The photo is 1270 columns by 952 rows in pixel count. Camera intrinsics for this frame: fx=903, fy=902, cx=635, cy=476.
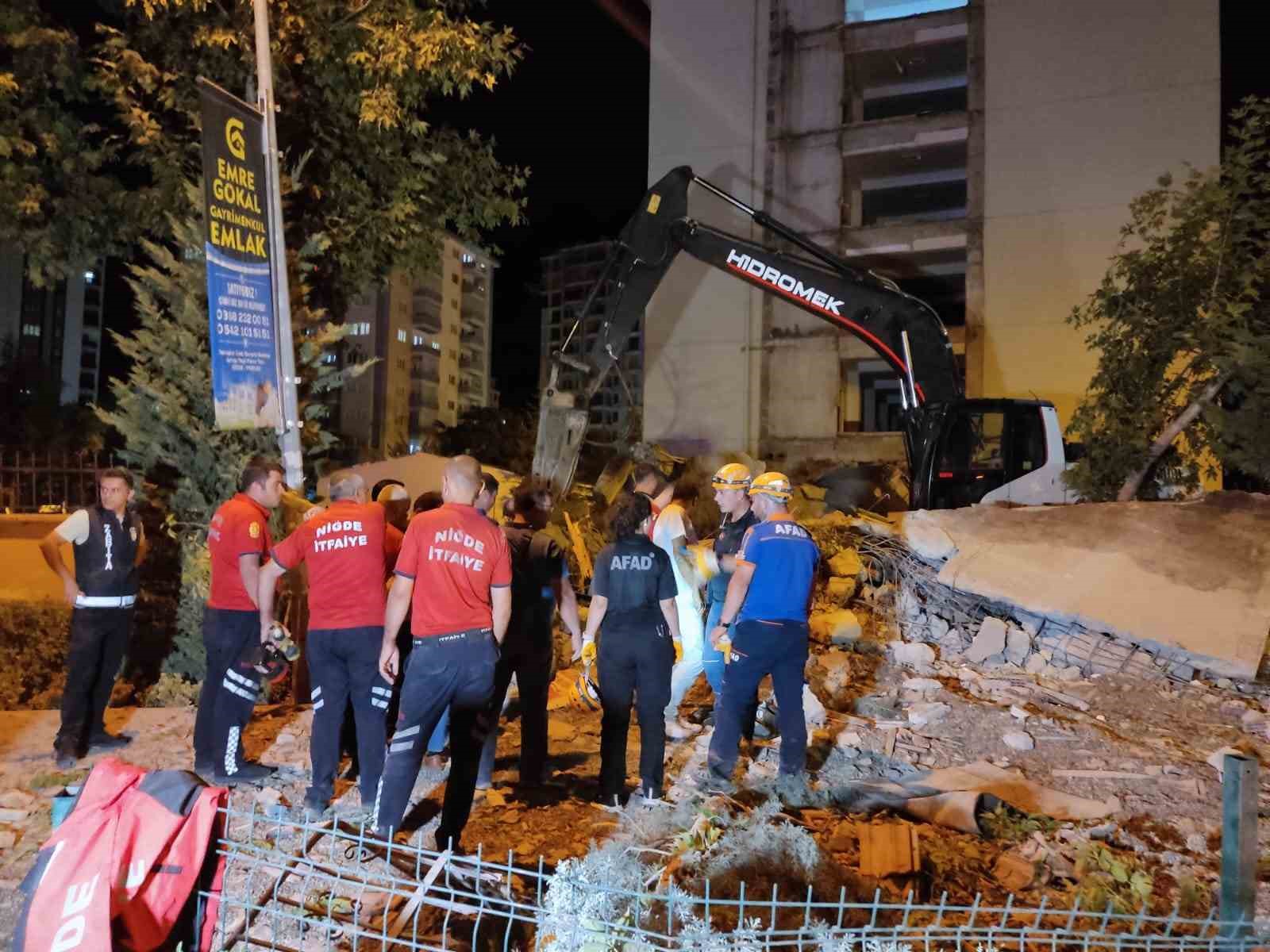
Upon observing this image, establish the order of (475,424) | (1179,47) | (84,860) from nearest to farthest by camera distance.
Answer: (84,860) < (1179,47) < (475,424)

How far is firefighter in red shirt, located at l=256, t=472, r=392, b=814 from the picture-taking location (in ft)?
14.9

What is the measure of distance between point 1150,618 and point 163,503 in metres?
8.67

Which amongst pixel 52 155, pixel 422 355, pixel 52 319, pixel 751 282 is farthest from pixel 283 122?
pixel 52 319

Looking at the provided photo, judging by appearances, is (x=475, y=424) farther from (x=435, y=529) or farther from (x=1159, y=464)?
(x=435, y=529)

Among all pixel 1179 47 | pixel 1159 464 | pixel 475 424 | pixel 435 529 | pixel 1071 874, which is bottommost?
pixel 1071 874

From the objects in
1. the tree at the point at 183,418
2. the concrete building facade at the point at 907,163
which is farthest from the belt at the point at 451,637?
the concrete building facade at the point at 907,163

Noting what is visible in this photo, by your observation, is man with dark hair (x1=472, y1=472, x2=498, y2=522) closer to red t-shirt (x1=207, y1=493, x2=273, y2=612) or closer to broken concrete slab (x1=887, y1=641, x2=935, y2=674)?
red t-shirt (x1=207, y1=493, x2=273, y2=612)

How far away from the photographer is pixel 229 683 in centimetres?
505

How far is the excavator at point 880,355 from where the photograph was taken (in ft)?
34.1

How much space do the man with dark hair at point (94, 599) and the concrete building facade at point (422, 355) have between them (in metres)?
40.2

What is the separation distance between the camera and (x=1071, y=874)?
430 cm

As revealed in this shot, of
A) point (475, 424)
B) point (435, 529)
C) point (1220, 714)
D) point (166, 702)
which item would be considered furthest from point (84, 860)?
point (475, 424)

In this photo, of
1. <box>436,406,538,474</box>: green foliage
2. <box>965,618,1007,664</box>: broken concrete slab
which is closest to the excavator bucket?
<box>965,618,1007,664</box>: broken concrete slab

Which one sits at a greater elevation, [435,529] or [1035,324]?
[1035,324]
